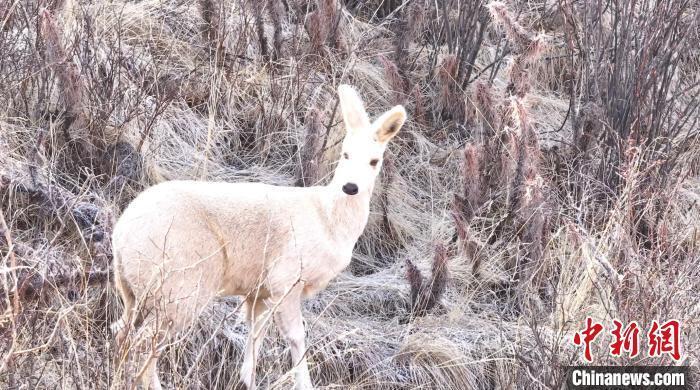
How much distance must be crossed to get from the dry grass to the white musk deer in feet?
1.14

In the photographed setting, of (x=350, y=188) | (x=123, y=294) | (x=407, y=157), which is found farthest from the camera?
(x=407, y=157)

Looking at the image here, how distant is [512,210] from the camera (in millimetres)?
5383

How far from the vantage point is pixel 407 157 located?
19.9ft

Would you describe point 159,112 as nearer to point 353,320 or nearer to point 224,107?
point 224,107

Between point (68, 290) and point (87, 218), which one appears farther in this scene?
point (87, 218)

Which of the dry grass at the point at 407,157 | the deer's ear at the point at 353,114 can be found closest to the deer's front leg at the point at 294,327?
the dry grass at the point at 407,157

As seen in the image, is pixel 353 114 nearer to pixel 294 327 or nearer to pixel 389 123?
pixel 389 123

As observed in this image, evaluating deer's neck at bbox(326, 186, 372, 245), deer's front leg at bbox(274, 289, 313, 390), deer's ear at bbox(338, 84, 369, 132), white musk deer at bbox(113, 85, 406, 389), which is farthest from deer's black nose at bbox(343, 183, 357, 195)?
deer's front leg at bbox(274, 289, 313, 390)

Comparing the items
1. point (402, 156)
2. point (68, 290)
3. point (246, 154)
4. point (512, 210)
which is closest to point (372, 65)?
point (402, 156)

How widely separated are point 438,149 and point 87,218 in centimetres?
227

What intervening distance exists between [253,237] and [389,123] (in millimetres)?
691

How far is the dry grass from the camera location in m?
4.56

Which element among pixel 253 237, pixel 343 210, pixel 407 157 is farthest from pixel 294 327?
pixel 407 157

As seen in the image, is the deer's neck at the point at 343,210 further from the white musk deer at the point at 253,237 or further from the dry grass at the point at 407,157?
the dry grass at the point at 407,157
